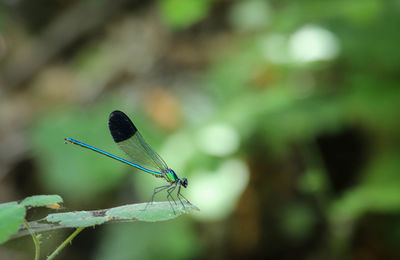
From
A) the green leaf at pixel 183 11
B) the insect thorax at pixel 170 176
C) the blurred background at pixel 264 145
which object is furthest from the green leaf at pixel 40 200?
the green leaf at pixel 183 11

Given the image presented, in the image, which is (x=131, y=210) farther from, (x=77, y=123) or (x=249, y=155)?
(x=77, y=123)

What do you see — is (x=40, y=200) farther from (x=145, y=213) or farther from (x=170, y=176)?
(x=170, y=176)

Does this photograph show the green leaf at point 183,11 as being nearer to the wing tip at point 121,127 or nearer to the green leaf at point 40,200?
the wing tip at point 121,127

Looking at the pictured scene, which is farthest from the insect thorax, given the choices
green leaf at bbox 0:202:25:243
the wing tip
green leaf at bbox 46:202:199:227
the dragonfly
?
green leaf at bbox 0:202:25:243

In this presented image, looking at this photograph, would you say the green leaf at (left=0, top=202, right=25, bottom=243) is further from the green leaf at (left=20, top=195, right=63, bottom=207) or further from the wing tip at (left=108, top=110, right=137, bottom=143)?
the wing tip at (left=108, top=110, right=137, bottom=143)

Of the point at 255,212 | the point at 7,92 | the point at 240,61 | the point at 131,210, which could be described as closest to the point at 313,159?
the point at 255,212
